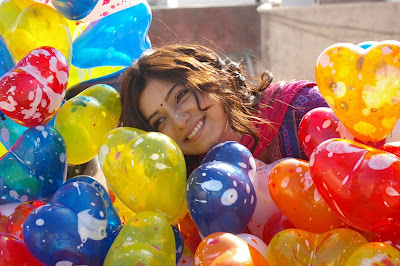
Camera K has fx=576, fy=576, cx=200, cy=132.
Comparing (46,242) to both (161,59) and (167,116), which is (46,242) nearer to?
(167,116)

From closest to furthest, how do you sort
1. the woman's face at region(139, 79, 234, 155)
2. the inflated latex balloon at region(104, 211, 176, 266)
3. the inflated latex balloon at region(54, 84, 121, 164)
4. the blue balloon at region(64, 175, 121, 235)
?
the inflated latex balloon at region(104, 211, 176, 266)
the blue balloon at region(64, 175, 121, 235)
the inflated latex balloon at region(54, 84, 121, 164)
the woman's face at region(139, 79, 234, 155)

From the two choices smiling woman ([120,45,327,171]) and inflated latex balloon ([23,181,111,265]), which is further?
smiling woman ([120,45,327,171])

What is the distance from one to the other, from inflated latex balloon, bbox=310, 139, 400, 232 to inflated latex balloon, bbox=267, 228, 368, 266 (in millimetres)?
27

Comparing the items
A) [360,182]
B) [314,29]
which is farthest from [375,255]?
[314,29]

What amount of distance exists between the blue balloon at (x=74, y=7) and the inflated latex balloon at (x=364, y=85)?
Answer: 0.68m

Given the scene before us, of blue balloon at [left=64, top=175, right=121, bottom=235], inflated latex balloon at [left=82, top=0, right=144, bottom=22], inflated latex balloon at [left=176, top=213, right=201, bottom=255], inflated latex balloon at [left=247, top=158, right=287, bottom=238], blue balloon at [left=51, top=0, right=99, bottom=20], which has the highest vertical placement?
blue balloon at [left=51, top=0, right=99, bottom=20]

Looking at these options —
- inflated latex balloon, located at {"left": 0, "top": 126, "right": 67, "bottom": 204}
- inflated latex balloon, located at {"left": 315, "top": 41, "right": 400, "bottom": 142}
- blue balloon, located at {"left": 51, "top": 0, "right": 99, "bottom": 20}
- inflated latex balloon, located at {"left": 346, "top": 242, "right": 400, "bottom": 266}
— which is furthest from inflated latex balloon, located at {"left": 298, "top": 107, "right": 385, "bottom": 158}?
blue balloon, located at {"left": 51, "top": 0, "right": 99, "bottom": 20}

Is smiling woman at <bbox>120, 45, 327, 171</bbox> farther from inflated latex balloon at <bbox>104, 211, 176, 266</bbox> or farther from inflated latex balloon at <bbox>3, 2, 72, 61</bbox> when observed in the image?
inflated latex balloon at <bbox>104, 211, 176, 266</bbox>

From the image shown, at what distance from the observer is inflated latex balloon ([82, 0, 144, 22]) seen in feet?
5.29

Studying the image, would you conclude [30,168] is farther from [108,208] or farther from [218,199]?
[218,199]

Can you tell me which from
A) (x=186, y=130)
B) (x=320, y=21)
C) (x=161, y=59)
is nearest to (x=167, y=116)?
(x=186, y=130)

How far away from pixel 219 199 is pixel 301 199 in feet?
0.49

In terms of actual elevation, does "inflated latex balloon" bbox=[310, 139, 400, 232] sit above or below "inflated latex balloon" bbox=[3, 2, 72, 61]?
below

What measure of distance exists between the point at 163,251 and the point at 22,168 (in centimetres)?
39
